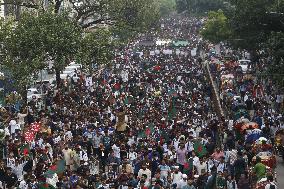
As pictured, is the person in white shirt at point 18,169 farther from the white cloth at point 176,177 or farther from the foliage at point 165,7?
the foliage at point 165,7

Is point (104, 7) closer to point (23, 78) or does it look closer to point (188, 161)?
point (23, 78)

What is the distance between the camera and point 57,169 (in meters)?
18.7

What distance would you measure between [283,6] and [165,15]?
105 meters

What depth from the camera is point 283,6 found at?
31.9 m

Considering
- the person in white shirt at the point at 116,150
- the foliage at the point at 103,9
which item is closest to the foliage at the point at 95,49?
the foliage at the point at 103,9

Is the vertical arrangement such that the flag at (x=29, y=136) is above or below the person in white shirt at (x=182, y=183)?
below

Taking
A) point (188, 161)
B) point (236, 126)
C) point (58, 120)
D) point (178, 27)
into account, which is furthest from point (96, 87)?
point (178, 27)

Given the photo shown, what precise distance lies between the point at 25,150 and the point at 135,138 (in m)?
4.14

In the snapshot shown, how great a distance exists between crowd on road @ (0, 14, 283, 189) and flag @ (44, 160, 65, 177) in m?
0.04

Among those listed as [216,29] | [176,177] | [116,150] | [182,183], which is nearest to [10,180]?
[116,150]

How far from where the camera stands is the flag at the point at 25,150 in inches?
840

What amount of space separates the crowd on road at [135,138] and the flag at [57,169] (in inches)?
1.6

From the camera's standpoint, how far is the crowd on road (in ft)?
58.1

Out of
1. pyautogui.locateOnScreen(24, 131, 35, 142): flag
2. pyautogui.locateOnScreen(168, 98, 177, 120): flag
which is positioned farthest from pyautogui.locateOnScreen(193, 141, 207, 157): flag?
pyautogui.locateOnScreen(168, 98, 177, 120): flag
